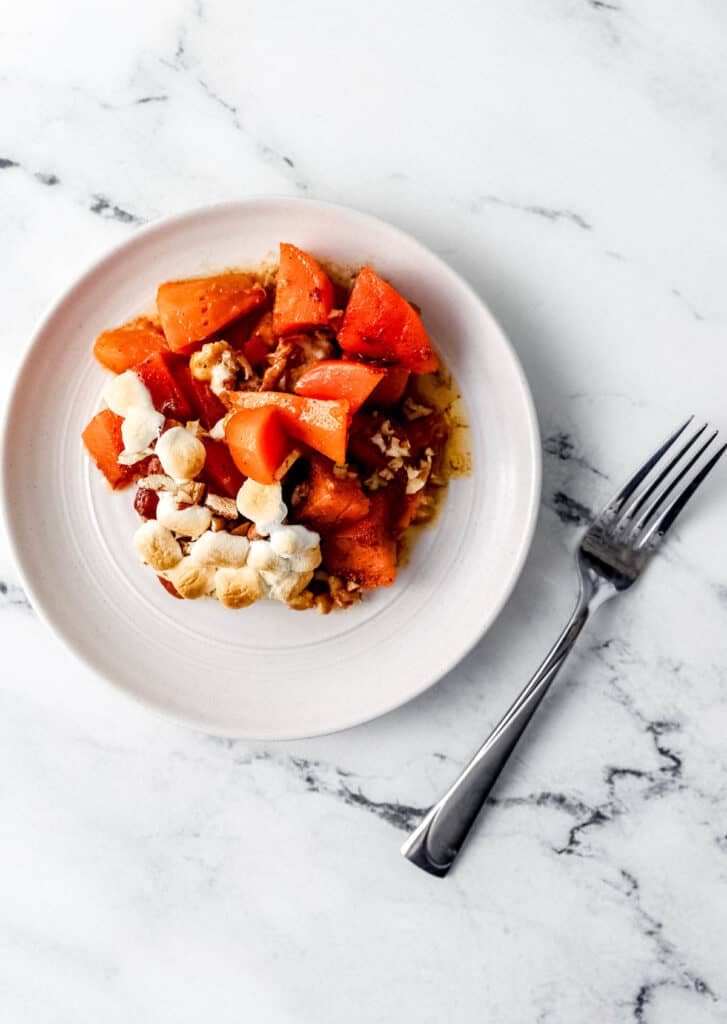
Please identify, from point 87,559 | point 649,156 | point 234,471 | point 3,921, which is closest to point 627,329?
point 649,156

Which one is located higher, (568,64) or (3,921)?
(568,64)

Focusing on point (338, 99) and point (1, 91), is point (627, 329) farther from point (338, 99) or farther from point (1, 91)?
point (1, 91)

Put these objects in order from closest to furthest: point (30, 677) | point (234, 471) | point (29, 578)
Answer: point (234, 471)
point (29, 578)
point (30, 677)

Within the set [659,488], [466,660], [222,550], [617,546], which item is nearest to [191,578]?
[222,550]

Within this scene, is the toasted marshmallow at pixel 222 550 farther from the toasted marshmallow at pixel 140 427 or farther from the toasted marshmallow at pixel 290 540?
the toasted marshmallow at pixel 140 427

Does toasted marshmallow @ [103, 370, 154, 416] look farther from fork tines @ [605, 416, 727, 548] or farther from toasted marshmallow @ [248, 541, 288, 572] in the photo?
fork tines @ [605, 416, 727, 548]

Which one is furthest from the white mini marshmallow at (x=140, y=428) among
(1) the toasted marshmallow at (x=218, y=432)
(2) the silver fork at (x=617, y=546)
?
(2) the silver fork at (x=617, y=546)
